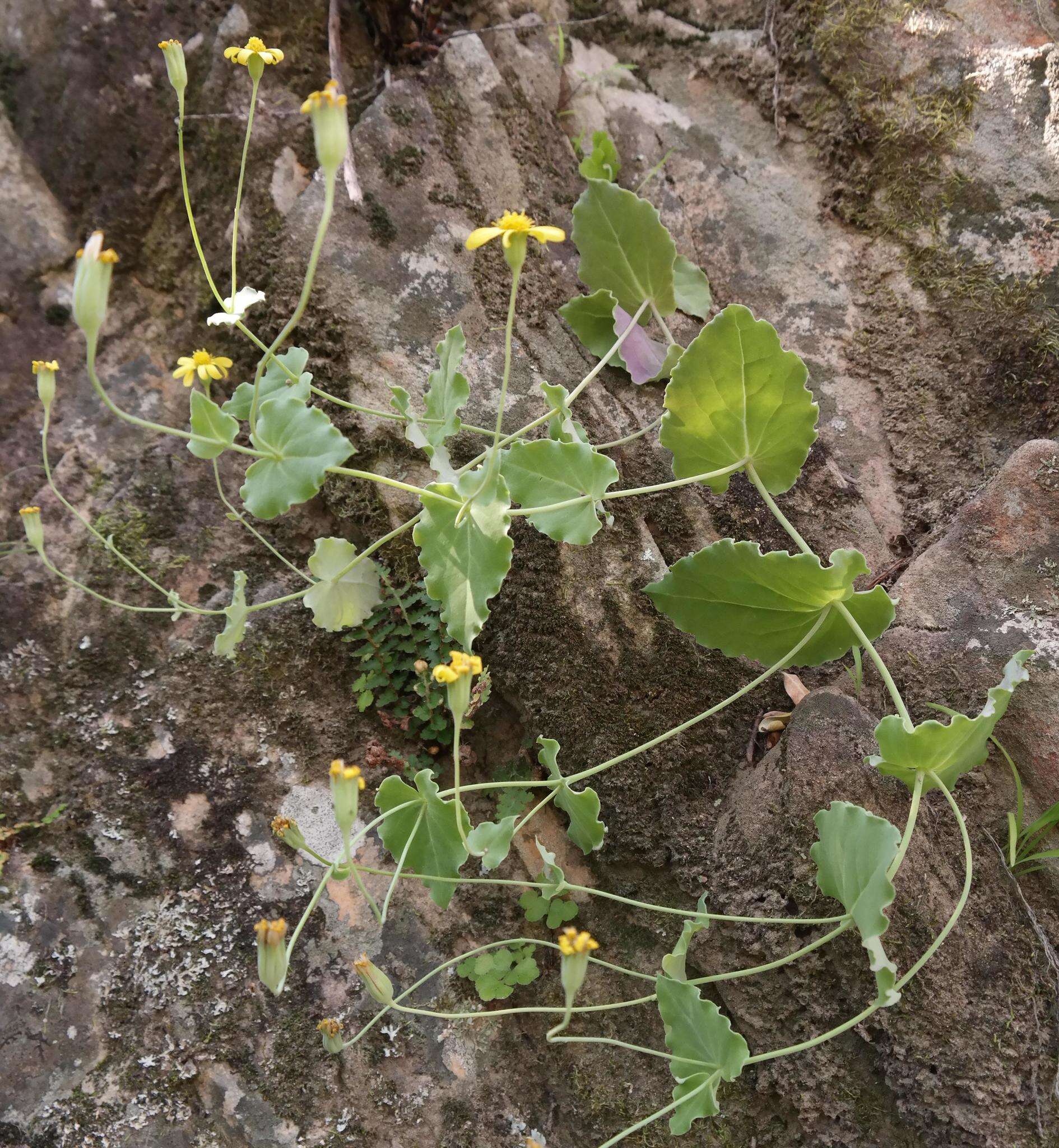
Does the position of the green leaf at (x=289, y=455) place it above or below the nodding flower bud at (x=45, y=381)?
above

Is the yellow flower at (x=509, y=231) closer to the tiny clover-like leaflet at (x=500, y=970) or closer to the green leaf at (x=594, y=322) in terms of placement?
the green leaf at (x=594, y=322)

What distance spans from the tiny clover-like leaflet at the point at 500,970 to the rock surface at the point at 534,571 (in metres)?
0.05

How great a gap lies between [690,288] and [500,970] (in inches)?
64.3

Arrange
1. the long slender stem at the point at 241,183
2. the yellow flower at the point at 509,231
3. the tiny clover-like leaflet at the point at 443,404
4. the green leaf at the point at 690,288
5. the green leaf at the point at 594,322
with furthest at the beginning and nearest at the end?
1. the green leaf at the point at 690,288
2. the green leaf at the point at 594,322
3. the tiny clover-like leaflet at the point at 443,404
4. the long slender stem at the point at 241,183
5. the yellow flower at the point at 509,231

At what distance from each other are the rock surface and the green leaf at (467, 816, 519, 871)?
37 centimetres

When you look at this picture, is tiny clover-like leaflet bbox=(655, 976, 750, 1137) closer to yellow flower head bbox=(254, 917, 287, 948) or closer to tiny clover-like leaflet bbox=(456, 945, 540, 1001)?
tiny clover-like leaflet bbox=(456, 945, 540, 1001)

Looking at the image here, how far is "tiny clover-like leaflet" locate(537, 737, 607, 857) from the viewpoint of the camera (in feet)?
5.03

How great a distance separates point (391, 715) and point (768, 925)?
93cm

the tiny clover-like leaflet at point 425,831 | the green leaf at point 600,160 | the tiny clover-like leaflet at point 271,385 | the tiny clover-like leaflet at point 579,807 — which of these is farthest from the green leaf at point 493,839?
the green leaf at point 600,160

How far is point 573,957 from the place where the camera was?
1.17 meters

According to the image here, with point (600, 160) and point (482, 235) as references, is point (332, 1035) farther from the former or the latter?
point (600, 160)

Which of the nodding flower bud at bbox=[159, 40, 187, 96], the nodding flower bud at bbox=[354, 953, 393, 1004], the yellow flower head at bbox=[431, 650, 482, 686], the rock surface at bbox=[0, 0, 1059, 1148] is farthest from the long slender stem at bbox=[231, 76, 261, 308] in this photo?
the nodding flower bud at bbox=[354, 953, 393, 1004]

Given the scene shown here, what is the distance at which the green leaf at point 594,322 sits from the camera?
6.37 feet

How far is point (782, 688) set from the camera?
185cm
